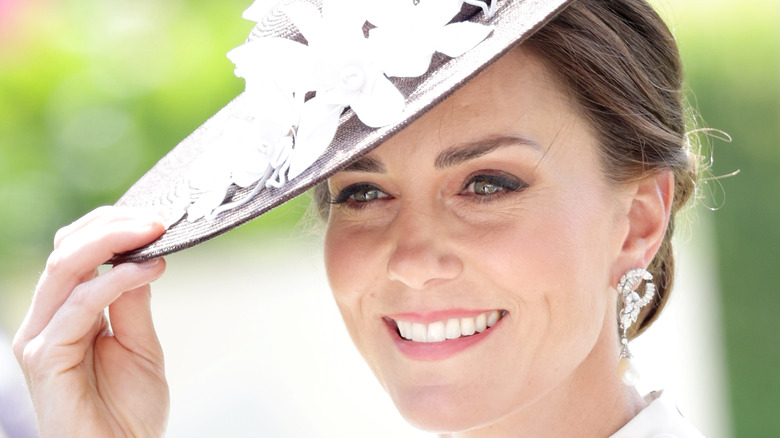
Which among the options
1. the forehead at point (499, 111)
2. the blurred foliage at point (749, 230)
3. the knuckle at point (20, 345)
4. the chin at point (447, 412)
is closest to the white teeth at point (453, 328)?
the chin at point (447, 412)

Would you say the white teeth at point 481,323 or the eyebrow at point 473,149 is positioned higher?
the eyebrow at point 473,149

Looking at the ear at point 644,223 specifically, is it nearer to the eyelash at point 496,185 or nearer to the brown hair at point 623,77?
the brown hair at point 623,77

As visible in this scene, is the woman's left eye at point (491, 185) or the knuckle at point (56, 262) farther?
the knuckle at point (56, 262)

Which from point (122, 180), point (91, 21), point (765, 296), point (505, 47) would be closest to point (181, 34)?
point (91, 21)

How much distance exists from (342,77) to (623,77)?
701 mm

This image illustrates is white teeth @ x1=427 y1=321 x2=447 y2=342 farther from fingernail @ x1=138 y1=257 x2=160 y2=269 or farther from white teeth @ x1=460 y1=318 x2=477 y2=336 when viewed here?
fingernail @ x1=138 y1=257 x2=160 y2=269

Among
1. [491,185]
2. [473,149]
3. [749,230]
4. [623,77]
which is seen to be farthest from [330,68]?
[749,230]

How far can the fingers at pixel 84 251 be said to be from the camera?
6.97 feet

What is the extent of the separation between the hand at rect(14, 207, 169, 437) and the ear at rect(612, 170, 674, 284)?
39.2 inches

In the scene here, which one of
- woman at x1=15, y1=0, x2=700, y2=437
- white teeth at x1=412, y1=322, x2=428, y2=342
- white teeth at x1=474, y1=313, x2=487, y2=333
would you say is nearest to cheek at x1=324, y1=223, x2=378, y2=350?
woman at x1=15, y1=0, x2=700, y2=437

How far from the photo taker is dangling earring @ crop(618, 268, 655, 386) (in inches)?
87.4

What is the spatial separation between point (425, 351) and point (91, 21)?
22.1ft

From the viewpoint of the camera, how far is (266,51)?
6.05ft

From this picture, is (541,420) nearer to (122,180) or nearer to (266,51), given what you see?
(266,51)
